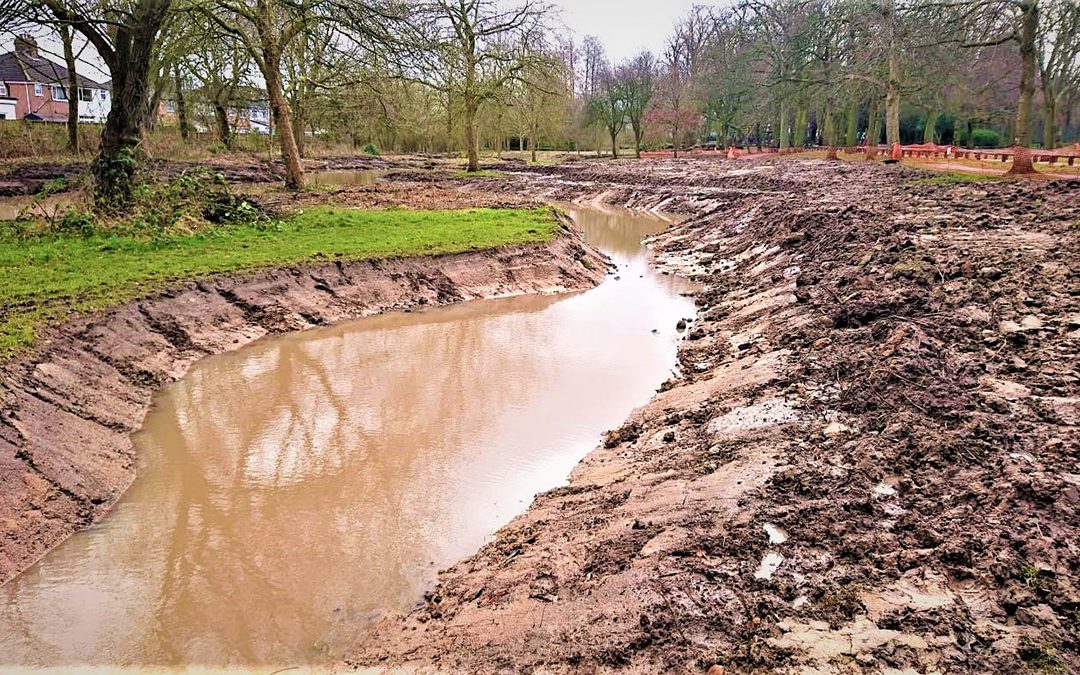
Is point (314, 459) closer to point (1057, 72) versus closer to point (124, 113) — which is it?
point (124, 113)

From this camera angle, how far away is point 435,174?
35250 mm

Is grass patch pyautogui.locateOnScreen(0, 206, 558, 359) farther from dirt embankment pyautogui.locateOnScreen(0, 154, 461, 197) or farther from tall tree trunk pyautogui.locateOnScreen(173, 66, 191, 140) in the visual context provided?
tall tree trunk pyautogui.locateOnScreen(173, 66, 191, 140)

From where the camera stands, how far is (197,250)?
1202 cm

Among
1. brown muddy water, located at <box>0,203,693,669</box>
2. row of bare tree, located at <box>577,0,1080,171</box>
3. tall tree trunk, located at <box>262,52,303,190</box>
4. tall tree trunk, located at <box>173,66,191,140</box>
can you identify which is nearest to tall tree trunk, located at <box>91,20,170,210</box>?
tall tree trunk, located at <box>262,52,303,190</box>

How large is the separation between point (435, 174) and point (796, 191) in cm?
1916

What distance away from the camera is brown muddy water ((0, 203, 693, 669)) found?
14.7ft

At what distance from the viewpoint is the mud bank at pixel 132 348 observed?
5.50m

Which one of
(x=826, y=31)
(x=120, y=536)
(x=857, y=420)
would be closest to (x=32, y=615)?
(x=120, y=536)

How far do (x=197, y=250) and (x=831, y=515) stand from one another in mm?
11201

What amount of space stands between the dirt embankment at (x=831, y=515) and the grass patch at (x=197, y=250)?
5904 millimetres

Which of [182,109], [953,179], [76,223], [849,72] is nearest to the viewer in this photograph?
[76,223]

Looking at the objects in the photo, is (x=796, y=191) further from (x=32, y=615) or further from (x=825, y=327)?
(x=32, y=615)

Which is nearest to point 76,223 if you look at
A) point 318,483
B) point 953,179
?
point 318,483

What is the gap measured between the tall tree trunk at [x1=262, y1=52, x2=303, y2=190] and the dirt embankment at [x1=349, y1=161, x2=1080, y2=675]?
1621 cm
